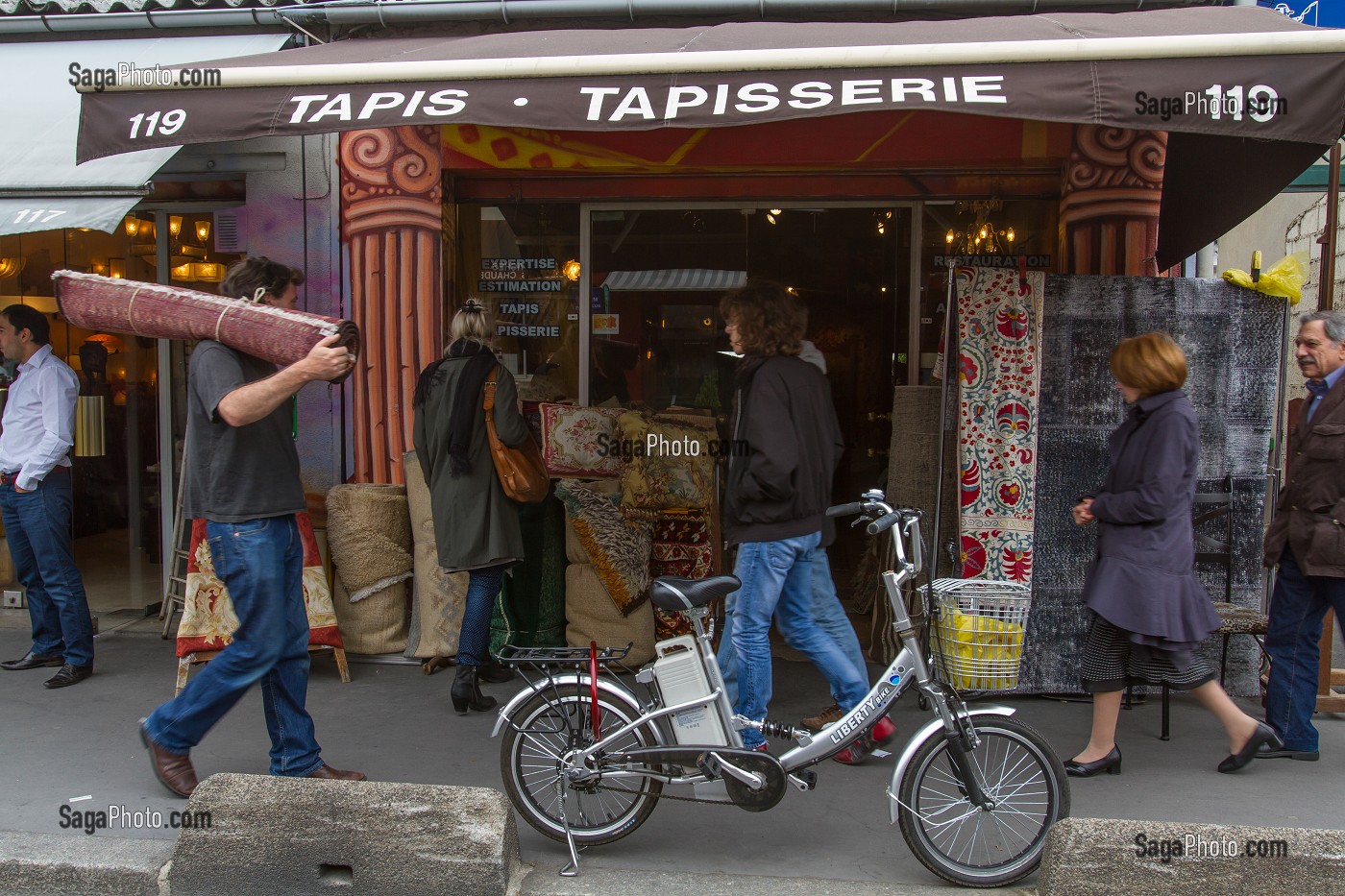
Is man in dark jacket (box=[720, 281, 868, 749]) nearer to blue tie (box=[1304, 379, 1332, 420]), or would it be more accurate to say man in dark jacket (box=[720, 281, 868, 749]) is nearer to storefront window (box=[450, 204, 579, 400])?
blue tie (box=[1304, 379, 1332, 420])

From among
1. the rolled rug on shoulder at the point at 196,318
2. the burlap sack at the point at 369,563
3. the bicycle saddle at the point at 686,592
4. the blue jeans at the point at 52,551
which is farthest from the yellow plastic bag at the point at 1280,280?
the blue jeans at the point at 52,551

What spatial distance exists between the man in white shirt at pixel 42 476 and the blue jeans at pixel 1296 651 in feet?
18.1

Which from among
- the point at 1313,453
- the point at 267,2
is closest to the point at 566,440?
the point at 267,2

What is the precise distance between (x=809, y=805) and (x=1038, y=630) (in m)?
1.70

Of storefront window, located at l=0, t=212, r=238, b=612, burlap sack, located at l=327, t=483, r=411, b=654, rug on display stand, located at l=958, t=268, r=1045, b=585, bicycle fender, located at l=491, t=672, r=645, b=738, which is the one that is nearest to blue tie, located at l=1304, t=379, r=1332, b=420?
rug on display stand, located at l=958, t=268, r=1045, b=585

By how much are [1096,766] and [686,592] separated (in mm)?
1925

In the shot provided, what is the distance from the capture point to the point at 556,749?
12.0 feet

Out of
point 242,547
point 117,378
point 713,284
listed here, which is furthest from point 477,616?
point 117,378

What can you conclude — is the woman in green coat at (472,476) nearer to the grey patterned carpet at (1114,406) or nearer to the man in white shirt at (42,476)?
the man in white shirt at (42,476)

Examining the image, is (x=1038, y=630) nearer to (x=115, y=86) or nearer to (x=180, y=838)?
(x=180, y=838)

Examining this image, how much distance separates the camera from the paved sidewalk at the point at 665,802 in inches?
143

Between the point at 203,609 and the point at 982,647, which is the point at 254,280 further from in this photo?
the point at 982,647

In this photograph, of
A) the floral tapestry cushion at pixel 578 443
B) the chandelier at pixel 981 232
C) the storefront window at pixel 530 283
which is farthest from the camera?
the storefront window at pixel 530 283

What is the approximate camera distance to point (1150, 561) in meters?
4.07
